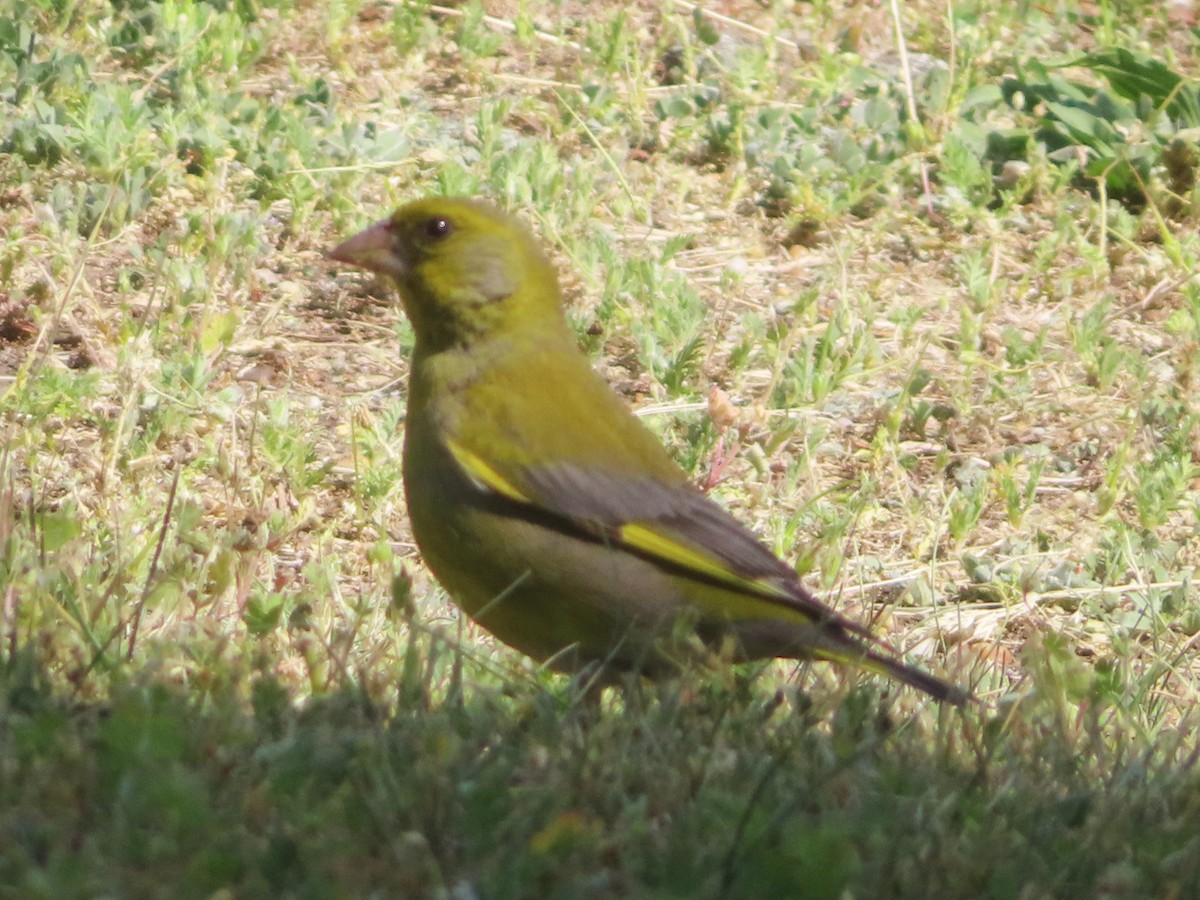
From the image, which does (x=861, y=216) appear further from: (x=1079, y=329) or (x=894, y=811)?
(x=894, y=811)

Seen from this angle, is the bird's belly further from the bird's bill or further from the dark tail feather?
the bird's bill

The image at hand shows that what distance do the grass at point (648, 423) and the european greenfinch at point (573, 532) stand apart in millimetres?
164

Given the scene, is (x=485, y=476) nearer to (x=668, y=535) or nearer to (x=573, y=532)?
(x=573, y=532)

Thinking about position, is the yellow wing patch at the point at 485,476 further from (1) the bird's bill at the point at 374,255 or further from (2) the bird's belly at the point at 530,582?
(1) the bird's bill at the point at 374,255

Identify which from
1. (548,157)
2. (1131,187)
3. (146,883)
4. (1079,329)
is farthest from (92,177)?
(146,883)

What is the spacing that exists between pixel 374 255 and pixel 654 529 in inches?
44.2

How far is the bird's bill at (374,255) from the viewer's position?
517 centimetres

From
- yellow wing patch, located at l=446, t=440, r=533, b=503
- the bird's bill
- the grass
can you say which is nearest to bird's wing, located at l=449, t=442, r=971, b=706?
yellow wing patch, located at l=446, t=440, r=533, b=503

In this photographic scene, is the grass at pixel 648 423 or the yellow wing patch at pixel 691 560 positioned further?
the yellow wing patch at pixel 691 560

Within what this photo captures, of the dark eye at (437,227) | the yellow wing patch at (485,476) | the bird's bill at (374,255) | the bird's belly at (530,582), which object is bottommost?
the bird's belly at (530,582)

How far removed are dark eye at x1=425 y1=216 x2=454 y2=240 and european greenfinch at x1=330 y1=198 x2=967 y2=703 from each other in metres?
0.26

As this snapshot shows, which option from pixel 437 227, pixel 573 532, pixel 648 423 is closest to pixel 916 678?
pixel 573 532

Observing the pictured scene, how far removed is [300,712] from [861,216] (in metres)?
4.52

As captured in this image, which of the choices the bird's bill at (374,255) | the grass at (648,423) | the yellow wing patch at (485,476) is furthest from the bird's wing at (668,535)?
the bird's bill at (374,255)
